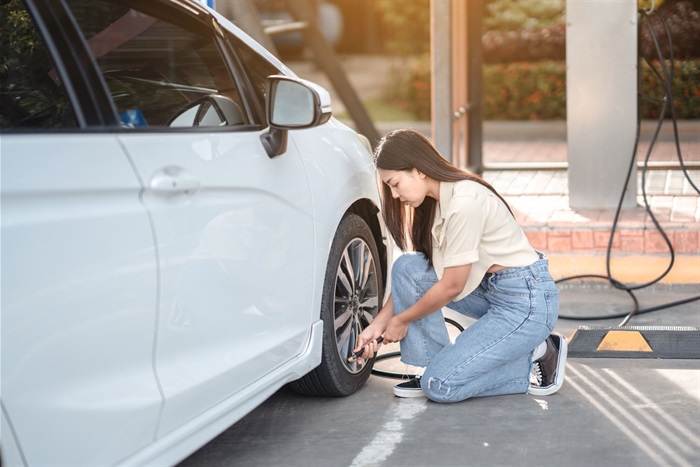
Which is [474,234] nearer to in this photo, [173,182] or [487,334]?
[487,334]

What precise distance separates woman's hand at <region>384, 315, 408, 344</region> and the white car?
7.2 inches

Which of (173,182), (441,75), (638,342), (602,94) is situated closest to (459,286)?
(638,342)

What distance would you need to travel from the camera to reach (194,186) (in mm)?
3102

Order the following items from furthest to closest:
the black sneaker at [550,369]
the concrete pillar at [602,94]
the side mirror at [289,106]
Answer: the concrete pillar at [602,94]
the black sneaker at [550,369]
the side mirror at [289,106]

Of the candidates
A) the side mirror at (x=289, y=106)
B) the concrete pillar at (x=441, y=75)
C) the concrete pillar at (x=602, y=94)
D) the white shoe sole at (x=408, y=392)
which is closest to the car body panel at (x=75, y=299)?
the side mirror at (x=289, y=106)

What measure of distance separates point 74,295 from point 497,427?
2031 millimetres

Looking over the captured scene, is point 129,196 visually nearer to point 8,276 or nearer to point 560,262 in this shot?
point 8,276

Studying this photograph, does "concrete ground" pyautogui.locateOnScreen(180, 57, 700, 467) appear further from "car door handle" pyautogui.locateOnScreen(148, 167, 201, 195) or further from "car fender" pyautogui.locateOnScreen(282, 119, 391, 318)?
"car door handle" pyautogui.locateOnScreen(148, 167, 201, 195)

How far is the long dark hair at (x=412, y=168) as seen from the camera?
4117mm

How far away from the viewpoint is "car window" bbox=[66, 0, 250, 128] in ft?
10.3

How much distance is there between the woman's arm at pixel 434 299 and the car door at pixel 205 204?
49 cm

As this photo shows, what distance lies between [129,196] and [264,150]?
92 centimetres

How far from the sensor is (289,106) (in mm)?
3656

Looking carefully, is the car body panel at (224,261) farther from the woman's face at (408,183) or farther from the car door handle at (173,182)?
the woman's face at (408,183)
